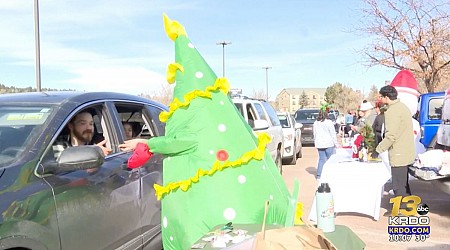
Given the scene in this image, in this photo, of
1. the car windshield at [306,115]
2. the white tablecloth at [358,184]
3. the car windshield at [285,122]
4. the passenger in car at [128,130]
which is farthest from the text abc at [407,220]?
the car windshield at [306,115]

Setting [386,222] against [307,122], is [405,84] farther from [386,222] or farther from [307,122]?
[307,122]

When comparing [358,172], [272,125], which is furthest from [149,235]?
[272,125]

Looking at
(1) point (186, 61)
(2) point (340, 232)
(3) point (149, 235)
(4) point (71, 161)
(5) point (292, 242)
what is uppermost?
(1) point (186, 61)

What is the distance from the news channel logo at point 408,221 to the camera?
552 centimetres

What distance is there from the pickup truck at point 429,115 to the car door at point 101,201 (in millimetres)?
7482

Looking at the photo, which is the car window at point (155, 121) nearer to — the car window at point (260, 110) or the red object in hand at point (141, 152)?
the red object in hand at point (141, 152)

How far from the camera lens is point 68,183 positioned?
9.84 ft

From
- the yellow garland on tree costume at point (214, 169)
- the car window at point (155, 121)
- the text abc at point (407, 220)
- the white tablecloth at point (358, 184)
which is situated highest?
the car window at point (155, 121)

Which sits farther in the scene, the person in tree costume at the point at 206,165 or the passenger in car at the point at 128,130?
the passenger in car at the point at 128,130

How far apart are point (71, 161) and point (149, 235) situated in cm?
138

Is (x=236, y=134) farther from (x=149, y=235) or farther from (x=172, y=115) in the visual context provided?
(x=149, y=235)

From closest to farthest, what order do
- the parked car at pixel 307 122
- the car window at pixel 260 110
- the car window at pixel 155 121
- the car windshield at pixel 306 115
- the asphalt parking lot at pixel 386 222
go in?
1. the car window at pixel 155 121
2. the asphalt parking lot at pixel 386 222
3. the car window at pixel 260 110
4. the parked car at pixel 307 122
5. the car windshield at pixel 306 115

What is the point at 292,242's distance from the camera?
1835 millimetres

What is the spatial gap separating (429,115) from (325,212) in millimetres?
7938
